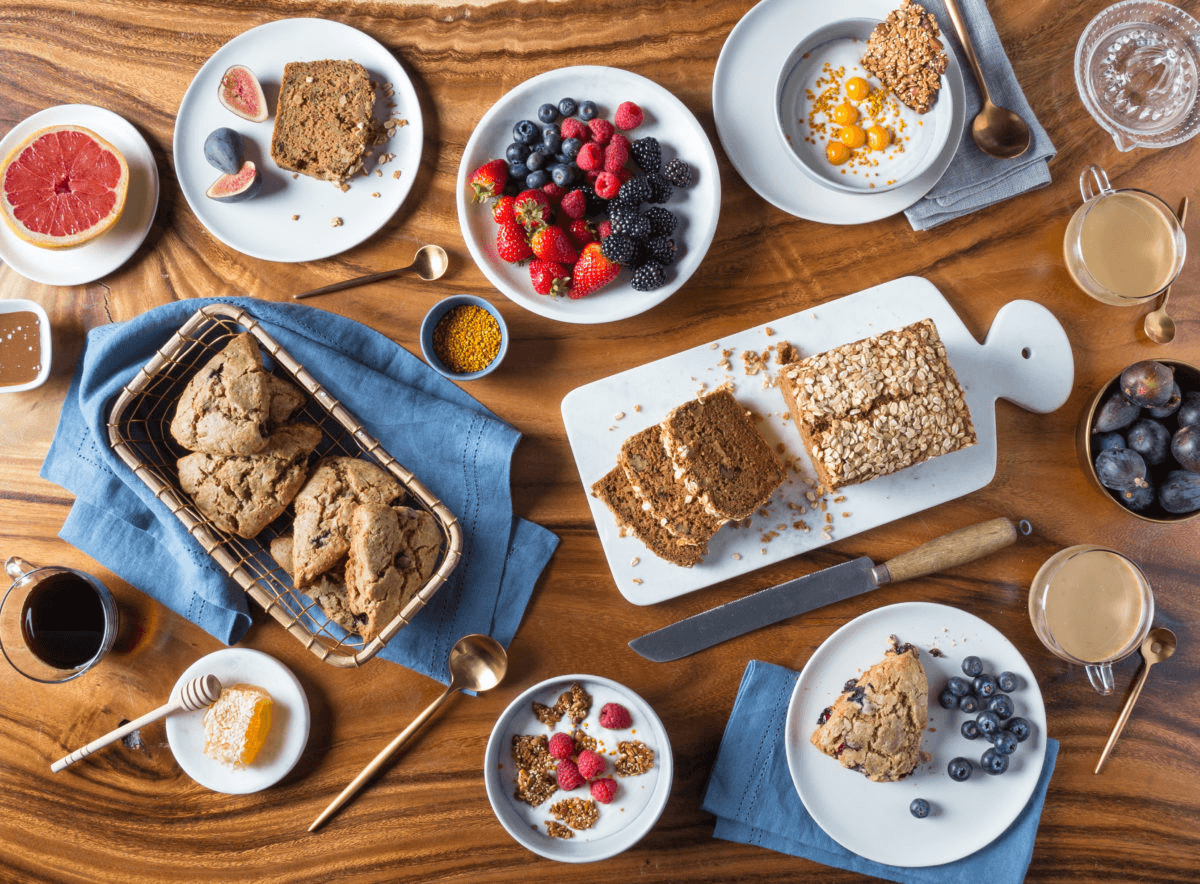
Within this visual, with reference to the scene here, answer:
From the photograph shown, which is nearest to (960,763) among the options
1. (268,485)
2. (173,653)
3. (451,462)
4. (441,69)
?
(451,462)

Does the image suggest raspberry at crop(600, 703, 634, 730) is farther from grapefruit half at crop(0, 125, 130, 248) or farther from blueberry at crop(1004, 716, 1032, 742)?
grapefruit half at crop(0, 125, 130, 248)

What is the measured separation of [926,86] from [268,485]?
8.14 feet

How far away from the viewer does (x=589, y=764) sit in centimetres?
235

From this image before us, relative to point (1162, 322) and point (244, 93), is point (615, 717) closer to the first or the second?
point (1162, 322)

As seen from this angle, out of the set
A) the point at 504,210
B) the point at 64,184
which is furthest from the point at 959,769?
the point at 64,184

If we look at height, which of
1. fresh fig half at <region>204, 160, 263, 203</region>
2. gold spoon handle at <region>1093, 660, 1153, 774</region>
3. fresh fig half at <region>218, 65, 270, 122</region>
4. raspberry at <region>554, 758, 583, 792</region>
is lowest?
gold spoon handle at <region>1093, 660, 1153, 774</region>

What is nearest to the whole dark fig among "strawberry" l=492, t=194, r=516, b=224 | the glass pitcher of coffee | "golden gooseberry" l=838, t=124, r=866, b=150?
"golden gooseberry" l=838, t=124, r=866, b=150

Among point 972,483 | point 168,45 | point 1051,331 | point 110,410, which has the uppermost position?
point 168,45

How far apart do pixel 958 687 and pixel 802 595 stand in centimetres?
58

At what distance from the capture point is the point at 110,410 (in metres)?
2.41

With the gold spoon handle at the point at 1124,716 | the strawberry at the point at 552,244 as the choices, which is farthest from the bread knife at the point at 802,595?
the strawberry at the point at 552,244

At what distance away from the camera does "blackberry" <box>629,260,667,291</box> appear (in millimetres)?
2359

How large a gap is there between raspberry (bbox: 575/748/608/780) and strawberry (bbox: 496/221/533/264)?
162cm

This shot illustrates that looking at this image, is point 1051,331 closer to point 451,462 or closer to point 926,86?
point 926,86
